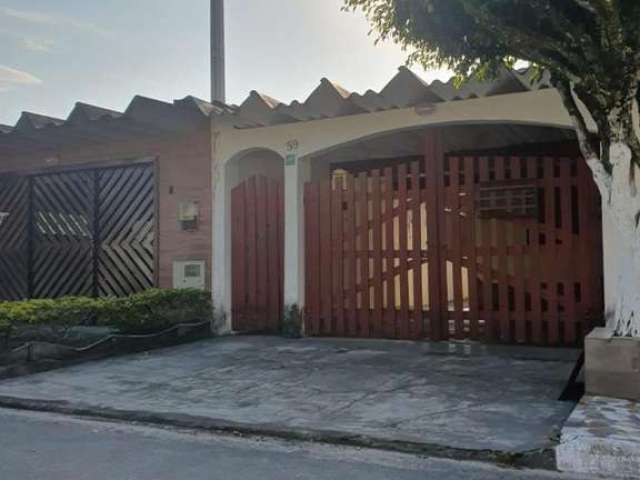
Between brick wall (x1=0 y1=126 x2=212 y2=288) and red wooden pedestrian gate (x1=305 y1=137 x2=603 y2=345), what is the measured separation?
1.84 meters

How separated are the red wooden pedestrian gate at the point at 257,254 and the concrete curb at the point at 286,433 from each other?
4.37m

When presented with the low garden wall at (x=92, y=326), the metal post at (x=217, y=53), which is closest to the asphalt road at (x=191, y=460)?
the low garden wall at (x=92, y=326)

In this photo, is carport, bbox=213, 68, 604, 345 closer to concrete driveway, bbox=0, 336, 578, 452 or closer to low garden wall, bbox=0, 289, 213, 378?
concrete driveway, bbox=0, 336, 578, 452

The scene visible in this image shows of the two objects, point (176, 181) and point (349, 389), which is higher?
point (176, 181)

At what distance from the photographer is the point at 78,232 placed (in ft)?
39.3

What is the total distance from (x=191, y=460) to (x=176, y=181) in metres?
7.03

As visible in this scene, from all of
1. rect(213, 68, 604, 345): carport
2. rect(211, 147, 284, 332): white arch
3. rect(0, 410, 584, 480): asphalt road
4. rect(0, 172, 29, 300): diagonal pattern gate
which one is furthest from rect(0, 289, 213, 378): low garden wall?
rect(0, 172, 29, 300): diagonal pattern gate

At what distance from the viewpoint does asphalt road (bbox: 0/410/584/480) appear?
3885 mm

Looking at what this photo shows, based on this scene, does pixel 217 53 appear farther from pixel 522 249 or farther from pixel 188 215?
pixel 522 249

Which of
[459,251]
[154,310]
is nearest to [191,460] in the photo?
[154,310]

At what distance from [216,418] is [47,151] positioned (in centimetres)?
871

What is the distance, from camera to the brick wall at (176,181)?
34.0 ft

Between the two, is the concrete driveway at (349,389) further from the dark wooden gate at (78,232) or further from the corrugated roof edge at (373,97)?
the corrugated roof edge at (373,97)

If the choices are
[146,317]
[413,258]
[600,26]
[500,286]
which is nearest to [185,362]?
[146,317]
